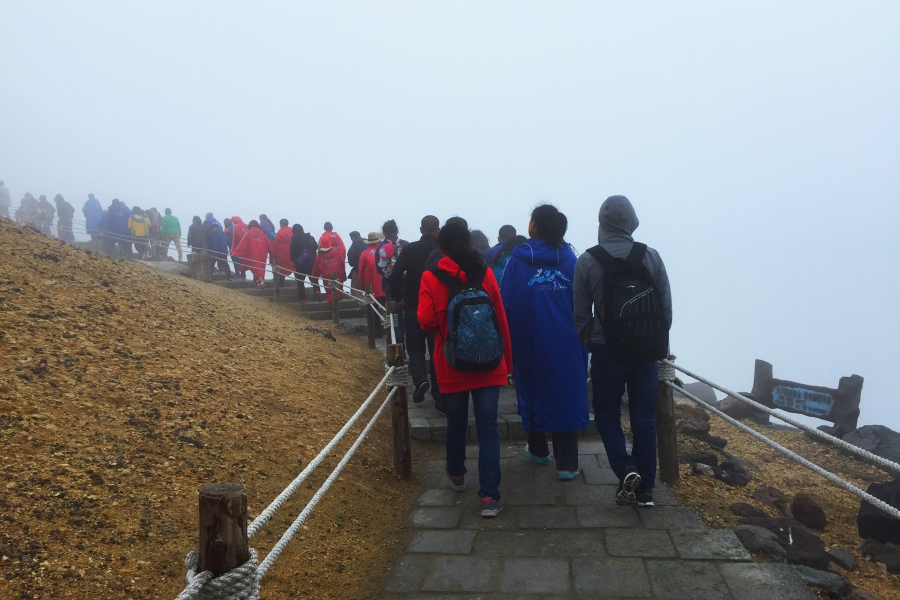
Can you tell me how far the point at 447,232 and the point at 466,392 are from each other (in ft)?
3.24

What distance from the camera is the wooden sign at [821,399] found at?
7.71m

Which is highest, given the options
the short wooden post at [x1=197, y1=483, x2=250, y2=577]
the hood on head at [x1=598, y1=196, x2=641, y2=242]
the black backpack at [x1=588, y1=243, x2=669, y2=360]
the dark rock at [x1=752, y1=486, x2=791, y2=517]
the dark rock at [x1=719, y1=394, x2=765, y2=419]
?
the hood on head at [x1=598, y1=196, x2=641, y2=242]

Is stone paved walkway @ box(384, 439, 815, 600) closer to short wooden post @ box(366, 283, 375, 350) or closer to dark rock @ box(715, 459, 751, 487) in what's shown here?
dark rock @ box(715, 459, 751, 487)

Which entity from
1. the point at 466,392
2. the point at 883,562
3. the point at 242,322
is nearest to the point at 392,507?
the point at 466,392

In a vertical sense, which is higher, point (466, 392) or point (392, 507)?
point (466, 392)

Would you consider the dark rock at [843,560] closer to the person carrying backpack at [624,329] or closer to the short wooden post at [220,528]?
the person carrying backpack at [624,329]

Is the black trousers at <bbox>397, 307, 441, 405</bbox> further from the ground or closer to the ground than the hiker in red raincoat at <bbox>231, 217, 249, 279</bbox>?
closer to the ground

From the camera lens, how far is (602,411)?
3641 millimetres

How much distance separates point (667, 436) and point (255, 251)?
38.4 ft

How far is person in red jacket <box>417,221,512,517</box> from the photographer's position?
3.58 m

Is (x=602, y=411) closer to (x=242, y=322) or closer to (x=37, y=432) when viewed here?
(x=37, y=432)

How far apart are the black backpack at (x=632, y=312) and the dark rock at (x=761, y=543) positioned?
3.28 ft

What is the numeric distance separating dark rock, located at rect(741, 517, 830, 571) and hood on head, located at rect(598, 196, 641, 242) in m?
1.92

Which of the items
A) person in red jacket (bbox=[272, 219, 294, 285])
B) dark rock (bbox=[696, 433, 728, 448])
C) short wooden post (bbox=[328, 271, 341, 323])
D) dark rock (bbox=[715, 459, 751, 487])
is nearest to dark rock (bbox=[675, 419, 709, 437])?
dark rock (bbox=[696, 433, 728, 448])
